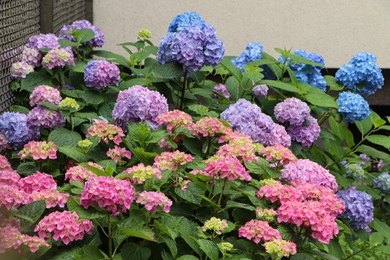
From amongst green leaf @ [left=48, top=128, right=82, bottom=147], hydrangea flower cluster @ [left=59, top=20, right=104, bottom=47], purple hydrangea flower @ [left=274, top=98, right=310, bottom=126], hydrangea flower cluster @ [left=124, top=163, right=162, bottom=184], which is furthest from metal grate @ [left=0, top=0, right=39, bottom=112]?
hydrangea flower cluster @ [left=124, top=163, right=162, bottom=184]

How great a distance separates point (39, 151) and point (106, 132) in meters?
0.23

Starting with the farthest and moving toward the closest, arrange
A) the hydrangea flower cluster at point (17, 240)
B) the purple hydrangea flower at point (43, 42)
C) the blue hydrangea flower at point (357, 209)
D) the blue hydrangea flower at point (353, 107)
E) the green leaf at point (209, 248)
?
the purple hydrangea flower at point (43, 42), the blue hydrangea flower at point (353, 107), the blue hydrangea flower at point (357, 209), the green leaf at point (209, 248), the hydrangea flower cluster at point (17, 240)

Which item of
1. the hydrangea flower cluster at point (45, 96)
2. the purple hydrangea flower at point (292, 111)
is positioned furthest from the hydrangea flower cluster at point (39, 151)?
the purple hydrangea flower at point (292, 111)

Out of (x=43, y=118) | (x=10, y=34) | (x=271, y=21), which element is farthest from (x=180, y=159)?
(x=271, y=21)

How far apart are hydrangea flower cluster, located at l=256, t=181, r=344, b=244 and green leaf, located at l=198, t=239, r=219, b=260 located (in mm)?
220

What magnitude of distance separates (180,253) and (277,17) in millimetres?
3725

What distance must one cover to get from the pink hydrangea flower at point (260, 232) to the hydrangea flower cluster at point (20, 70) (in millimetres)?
1616

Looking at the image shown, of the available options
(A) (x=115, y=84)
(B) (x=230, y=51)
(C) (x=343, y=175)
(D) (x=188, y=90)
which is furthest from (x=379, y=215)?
(B) (x=230, y=51)

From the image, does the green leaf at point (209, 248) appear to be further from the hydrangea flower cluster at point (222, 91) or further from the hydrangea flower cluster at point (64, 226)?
the hydrangea flower cluster at point (222, 91)

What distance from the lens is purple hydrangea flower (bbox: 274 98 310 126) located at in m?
3.51

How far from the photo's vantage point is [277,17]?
605cm

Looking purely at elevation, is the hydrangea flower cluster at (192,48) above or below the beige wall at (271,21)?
above

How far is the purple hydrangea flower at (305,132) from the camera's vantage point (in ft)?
11.6

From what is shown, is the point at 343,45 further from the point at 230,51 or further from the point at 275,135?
the point at 275,135
